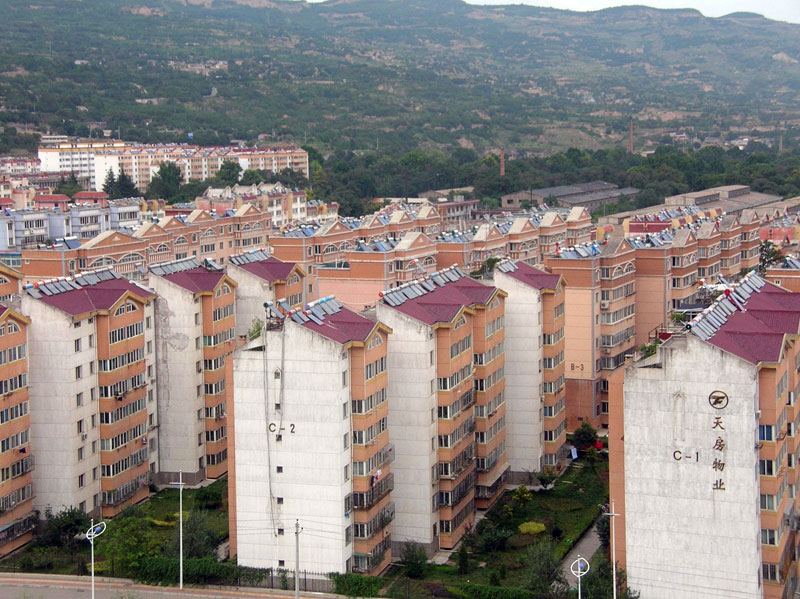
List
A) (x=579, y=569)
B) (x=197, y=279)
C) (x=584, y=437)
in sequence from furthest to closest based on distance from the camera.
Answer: (x=584, y=437), (x=197, y=279), (x=579, y=569)

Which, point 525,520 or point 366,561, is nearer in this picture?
point 366,561

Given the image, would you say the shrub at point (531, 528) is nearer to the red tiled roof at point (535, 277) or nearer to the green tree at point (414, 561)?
the green tree at point (414, 561)

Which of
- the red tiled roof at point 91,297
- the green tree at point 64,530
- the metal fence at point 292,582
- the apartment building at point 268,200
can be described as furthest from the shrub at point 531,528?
the apartment building at point 268,200

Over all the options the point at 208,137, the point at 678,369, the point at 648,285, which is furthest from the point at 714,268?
the point at 208,137

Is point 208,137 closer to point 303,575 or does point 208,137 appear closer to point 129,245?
point 129,245

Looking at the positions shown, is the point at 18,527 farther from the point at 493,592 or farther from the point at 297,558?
the point at 493,592

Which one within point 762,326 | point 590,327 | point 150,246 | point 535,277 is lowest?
point 590,327

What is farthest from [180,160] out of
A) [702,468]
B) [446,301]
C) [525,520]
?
[702,468]
